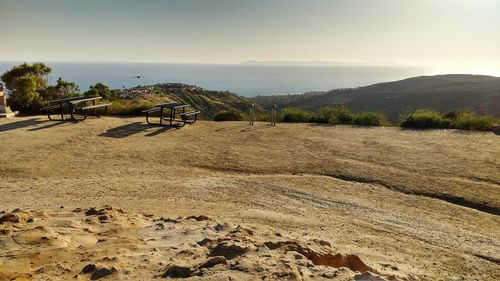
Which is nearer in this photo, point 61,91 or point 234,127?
point 234,127

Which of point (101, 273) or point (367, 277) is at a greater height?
point (367, 277)

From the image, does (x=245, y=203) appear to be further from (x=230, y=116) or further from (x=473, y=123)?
(x=230, y=116)

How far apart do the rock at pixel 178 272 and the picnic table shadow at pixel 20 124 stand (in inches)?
378

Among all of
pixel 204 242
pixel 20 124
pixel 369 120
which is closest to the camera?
pixel 204 242

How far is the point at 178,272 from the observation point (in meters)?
3.60

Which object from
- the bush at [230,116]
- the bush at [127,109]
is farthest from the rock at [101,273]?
the bush at [230,116]

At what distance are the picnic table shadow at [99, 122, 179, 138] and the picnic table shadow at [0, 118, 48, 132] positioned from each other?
241 cm

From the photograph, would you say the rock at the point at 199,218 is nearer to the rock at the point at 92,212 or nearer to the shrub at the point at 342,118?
the rock at the point at 92,212

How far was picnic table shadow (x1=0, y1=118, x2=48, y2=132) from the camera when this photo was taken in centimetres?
1151

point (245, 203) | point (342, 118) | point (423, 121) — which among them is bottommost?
point (245, 203)

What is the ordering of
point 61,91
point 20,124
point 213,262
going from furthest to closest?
point 61,91
point 20,124
point 213,262

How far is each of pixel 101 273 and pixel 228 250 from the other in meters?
1.14

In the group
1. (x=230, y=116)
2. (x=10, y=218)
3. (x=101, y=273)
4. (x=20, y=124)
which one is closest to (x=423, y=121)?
(x=230, y=116)

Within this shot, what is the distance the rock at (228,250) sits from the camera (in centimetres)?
396
